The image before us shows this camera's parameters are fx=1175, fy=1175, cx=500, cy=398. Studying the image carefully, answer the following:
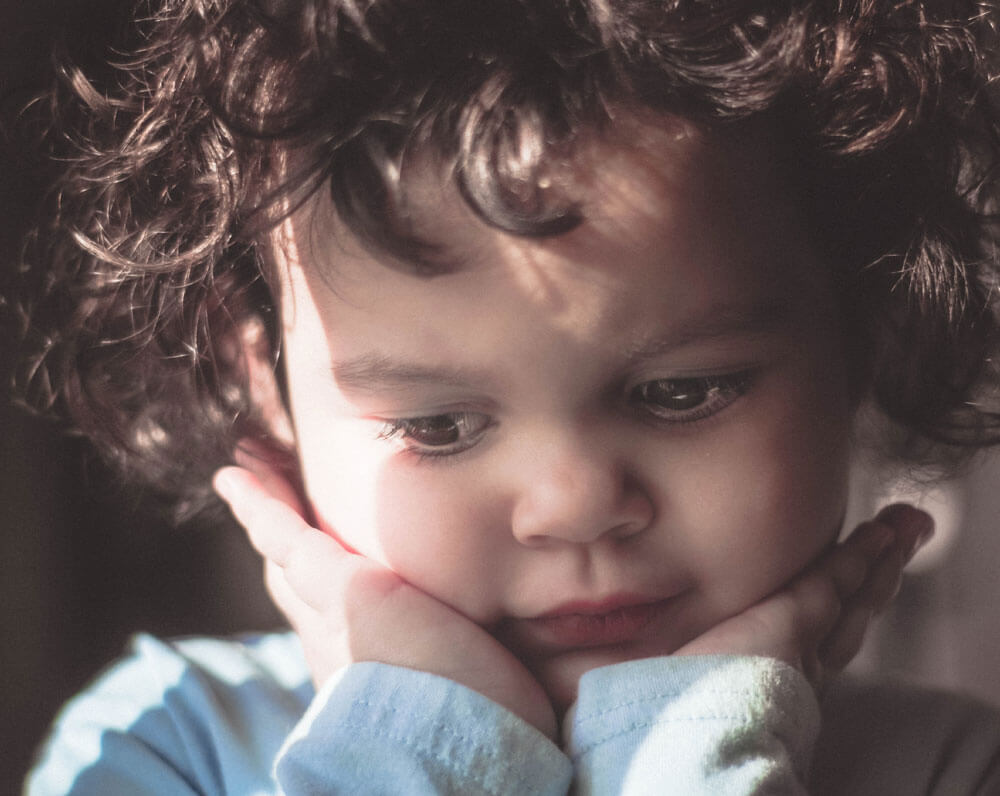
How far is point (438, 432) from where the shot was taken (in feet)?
2.70

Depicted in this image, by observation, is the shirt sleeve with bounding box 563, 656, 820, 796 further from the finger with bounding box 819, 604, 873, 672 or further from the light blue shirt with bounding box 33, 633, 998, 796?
the finger with bounding box 819, 604, 873, 672

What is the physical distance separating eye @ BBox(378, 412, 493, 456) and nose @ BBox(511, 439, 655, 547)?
5 centimetres

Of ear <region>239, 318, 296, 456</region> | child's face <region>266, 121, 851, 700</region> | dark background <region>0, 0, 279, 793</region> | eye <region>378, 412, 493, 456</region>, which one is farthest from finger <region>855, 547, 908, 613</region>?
dark background <region>0, 0, 279, 793</region>

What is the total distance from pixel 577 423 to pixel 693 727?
209 millimetres

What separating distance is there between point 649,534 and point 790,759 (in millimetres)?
173

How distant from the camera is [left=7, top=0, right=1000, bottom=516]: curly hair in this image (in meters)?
0.77

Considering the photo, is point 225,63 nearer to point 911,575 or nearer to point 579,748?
point 579,748

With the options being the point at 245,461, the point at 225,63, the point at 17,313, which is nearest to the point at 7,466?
the point at 17,313

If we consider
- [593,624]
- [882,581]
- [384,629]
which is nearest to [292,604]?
[384,629]

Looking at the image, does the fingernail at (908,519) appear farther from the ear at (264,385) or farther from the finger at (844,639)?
the ear at (264,385)

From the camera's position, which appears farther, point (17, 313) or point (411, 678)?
point (17, 313)

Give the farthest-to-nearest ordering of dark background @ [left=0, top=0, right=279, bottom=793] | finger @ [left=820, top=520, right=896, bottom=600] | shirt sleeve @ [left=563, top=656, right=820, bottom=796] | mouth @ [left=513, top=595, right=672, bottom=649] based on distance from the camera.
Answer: dark background @ [left=0, top=0, right=279, bottom=793], finger @ [left=820, top=520, right=896, bottom=600], mouth @ [left=513, top=595, right=672, bottom=649], shirt sleeve @ [left=563, top=656, right=820, bottom=796]

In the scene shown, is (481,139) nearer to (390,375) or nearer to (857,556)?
(390,375)

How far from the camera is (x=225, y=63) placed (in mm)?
841
